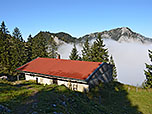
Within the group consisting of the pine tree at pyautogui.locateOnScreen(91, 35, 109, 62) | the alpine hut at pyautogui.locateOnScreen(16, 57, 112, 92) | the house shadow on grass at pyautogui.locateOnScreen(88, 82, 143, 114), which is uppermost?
the pine tree at pyautogui.locateOnScreen(91, 35, 109, 62)

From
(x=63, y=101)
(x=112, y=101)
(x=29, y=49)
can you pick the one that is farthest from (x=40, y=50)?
(x=63, y=101)

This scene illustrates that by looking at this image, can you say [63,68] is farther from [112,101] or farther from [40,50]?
[40,50]

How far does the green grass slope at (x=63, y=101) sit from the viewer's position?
10.4 meters

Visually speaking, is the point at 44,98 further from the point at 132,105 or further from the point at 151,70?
the point at 151,70

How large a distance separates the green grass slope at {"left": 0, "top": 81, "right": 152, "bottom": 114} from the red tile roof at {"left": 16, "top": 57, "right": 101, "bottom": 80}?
336 cm

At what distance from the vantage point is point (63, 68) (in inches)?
945

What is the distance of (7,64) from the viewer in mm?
39344

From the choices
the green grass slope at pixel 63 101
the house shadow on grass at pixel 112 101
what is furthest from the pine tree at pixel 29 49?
the house shadow on grass at pixel 112 101

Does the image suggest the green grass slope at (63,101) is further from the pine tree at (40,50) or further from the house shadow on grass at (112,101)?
the pine tree at (40,50)

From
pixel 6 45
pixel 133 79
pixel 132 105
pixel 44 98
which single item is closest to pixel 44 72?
pixel 44 98

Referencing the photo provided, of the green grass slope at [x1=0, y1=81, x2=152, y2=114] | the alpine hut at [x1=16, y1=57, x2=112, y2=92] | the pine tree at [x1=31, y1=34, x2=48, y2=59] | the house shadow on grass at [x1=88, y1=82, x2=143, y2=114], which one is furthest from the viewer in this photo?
the pine tree at [x1=31, y1=34, x2=48, y2=59]

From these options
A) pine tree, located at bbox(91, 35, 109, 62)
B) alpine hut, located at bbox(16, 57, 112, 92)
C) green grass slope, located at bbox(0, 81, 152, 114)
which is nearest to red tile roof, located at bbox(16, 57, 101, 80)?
alpine hut, located at bbox(16, 57, 112, 92)

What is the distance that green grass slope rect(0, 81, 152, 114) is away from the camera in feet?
34.1

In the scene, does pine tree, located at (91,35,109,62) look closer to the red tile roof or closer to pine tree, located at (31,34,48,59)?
the red tile roof
